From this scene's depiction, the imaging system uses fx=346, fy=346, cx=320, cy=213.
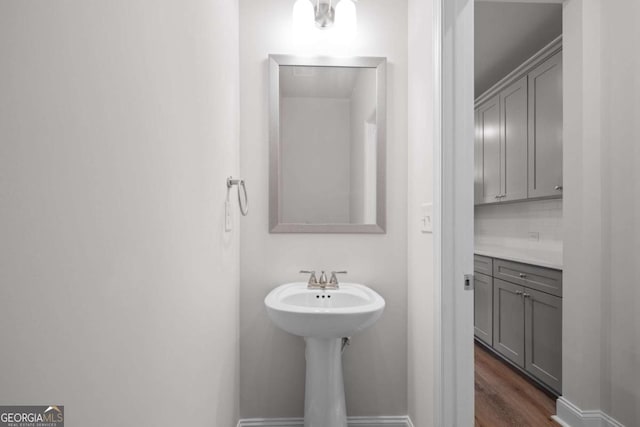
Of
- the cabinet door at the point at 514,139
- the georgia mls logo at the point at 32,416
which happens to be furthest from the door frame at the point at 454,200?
the cabinet door at the point at 514,139

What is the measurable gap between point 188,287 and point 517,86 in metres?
2.98

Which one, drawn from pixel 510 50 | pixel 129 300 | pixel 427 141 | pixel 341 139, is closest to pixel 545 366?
pixel 427 141

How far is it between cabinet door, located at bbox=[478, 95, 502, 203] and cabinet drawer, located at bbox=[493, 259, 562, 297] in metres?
0.72

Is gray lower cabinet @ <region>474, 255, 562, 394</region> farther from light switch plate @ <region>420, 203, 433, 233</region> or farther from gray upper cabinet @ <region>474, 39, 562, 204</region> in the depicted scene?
light switch plate @ <region>420, 203, 433, 233</region>

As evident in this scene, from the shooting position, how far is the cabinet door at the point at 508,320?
258 centimetres

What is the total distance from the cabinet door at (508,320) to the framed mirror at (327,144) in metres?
1.50

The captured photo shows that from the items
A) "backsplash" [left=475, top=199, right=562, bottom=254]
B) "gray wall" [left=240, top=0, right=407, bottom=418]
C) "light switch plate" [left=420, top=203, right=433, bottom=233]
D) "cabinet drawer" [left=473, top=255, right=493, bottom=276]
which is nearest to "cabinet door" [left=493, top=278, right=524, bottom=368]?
"cabinet drawer" [left=473, top=255, right=493, bottom=276]

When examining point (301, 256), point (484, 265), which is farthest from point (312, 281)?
point (484, 265)

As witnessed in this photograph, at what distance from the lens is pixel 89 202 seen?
526 mm

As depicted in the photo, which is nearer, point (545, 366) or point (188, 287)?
point (188, 287)

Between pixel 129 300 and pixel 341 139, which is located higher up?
pixel 341 139

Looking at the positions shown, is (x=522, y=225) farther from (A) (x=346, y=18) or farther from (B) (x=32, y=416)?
(B) (x=32, y=416)

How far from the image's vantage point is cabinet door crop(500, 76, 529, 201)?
9.04 ft

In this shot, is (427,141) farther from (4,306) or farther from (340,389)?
(4,306)
